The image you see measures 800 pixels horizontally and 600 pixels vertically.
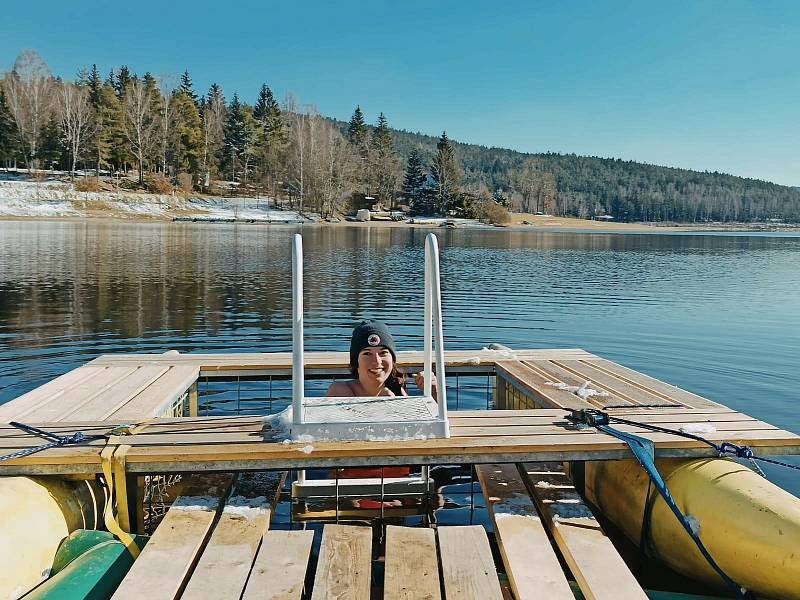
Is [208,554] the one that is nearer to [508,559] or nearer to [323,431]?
[323,431]

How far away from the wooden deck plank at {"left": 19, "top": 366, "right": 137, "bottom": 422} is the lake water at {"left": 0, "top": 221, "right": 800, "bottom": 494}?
3.23m

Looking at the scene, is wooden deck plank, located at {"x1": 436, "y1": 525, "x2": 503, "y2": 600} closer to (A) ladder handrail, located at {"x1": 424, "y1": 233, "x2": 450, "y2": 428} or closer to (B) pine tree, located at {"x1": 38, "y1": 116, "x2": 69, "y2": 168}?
(A) ladder handrail, located at {"x1": 424, "y1": 233, "x2": 450, "y2": 428}

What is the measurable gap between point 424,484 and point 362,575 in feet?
5.75

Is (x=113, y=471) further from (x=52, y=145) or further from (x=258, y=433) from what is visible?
(x=52, y=145)

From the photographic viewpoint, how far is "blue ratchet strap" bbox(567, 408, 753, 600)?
4.17 m

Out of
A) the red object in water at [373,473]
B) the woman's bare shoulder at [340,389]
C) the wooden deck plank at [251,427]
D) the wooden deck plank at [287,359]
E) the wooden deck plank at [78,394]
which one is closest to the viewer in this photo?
the wooden deck plank at [251,427]

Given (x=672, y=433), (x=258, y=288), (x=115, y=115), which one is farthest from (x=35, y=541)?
(x=115, y=115)

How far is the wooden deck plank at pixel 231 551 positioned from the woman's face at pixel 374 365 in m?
1.73

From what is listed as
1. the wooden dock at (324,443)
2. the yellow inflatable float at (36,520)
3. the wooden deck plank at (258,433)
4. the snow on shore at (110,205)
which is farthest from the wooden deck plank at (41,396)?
the snow on shore at (110,205)

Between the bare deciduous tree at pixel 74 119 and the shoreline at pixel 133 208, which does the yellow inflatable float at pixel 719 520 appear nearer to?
the shoreline at pixel 133 208

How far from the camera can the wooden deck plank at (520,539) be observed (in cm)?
379

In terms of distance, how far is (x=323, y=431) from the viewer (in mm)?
4746

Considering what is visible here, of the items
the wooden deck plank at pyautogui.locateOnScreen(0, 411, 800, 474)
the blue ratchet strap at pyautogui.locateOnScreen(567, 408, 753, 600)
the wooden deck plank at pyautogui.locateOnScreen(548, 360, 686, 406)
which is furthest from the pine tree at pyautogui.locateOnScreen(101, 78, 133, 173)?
the blue ratchet strap at pyautogui.locateOnScreen(567, 408, 753, 600)

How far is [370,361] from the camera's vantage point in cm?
624
